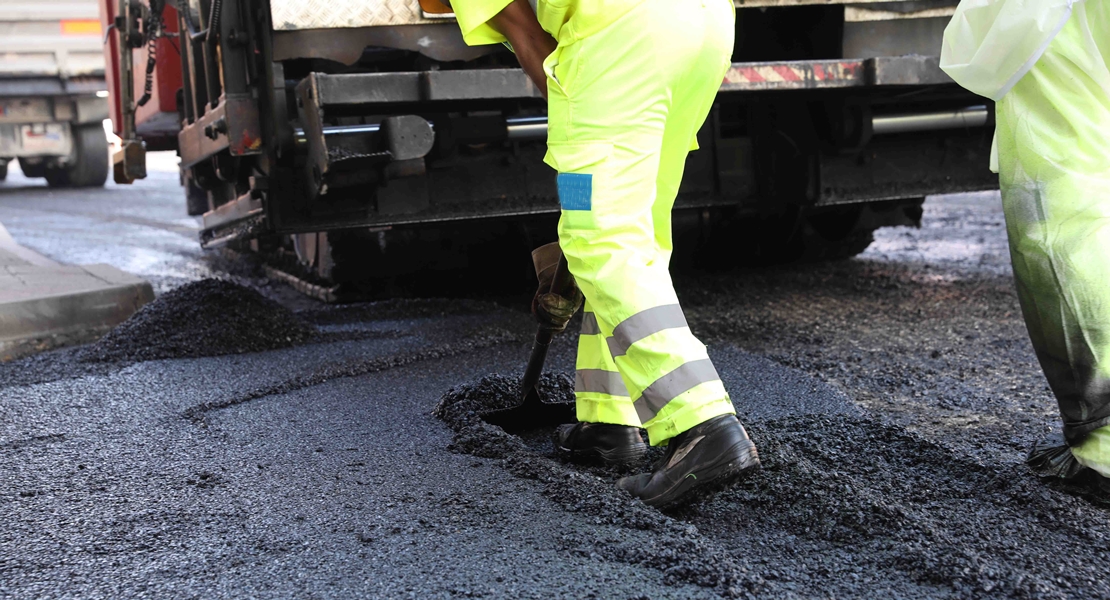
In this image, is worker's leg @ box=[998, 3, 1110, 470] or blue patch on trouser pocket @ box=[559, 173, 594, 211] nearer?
blue patch on trouser pocket @ box=[559, 173, 594, 211]

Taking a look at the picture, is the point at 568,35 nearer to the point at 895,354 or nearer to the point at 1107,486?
the point at 1107,486

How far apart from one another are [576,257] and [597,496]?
516mm

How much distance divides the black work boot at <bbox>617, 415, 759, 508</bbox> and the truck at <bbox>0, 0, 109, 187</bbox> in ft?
38.6

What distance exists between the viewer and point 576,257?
2.19m

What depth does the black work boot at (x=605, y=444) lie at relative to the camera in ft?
8.38

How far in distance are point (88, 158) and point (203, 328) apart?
10.6 meters

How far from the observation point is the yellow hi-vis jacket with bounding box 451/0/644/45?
210 centimetres

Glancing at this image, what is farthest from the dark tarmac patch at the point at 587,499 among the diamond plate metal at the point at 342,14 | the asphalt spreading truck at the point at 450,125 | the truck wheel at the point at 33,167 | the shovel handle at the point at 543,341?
the truck wheel at the point at 33,167

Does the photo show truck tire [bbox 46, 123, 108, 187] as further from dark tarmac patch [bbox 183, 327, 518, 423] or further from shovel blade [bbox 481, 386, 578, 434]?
Result: shovel blade [bbox 481, 386, 578, 434]

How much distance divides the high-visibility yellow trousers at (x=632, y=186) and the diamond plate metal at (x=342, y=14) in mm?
1840

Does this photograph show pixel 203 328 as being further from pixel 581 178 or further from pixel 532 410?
pixel 581 178

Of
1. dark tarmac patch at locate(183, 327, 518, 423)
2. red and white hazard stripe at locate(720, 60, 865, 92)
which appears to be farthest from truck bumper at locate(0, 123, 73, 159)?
red and white hazard stripe at locate(720, 60, 865, 92)

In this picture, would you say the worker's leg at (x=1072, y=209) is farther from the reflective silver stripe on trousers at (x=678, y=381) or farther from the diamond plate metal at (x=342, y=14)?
the diamond plate metal at (x=342, y=14)

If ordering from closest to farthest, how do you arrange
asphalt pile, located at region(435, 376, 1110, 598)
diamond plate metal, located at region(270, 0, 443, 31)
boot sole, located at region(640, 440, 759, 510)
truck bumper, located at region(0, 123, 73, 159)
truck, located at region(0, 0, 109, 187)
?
asphalt pile, located at region(435, 376, 1110, 598)
boot sole, located at region(640, 440, 759, 510)
diamond plate metal, located at region(270, 0, 443, 31)
truck, located at region(0, 0, 109, 187)
truck bumper, located at region(0, 123, 73, 159)
